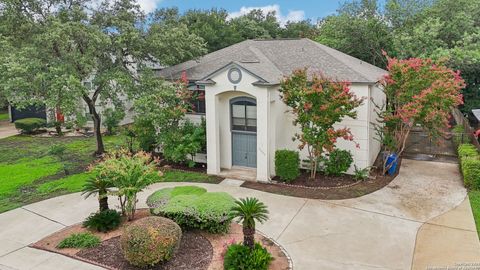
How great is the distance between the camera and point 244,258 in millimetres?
8016

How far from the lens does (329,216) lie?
1134 cm

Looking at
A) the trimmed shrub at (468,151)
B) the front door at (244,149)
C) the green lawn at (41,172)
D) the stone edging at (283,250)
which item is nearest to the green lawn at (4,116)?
the green lawn at (41,172)

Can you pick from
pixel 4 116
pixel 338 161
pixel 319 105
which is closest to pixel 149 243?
pixel 319 105

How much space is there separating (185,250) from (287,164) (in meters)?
6.27

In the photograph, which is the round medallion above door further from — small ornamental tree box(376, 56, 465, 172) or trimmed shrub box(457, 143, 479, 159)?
trimmed shrub box(457, 143, 479, 159)

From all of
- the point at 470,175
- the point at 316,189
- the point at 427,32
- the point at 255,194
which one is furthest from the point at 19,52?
the point at 427,32

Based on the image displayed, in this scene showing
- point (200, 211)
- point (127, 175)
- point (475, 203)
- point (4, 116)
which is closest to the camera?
point (200, 211)

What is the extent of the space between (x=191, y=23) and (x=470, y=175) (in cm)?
2921

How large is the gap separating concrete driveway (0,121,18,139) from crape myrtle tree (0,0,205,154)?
458 inches

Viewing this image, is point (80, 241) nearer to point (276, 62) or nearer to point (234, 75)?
point (234, 75)

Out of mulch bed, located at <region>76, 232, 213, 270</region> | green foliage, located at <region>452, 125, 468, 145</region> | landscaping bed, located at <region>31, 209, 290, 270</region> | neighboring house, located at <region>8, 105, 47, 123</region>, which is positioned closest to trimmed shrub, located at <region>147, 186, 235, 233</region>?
landscaping bed, located at <region>31, 209, 290, 270</region>

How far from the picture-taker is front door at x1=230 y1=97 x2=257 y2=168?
15.4m

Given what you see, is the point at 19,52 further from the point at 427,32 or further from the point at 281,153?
the point at 427,32

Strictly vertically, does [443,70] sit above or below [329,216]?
above
